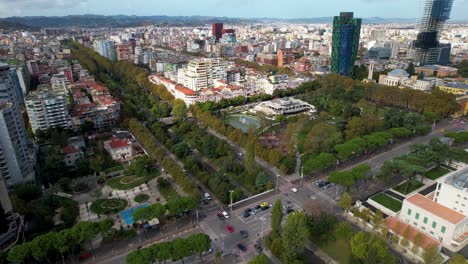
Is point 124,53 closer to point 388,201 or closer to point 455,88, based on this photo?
point 455,88

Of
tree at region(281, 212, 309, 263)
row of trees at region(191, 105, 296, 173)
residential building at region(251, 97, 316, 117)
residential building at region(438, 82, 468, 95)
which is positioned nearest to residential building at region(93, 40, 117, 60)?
row of trees at region(191, 105, 296, 173)

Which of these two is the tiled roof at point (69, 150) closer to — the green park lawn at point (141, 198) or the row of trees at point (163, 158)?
the row of trees at point (163, 158)

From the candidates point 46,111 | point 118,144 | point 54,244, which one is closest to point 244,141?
point 118,144

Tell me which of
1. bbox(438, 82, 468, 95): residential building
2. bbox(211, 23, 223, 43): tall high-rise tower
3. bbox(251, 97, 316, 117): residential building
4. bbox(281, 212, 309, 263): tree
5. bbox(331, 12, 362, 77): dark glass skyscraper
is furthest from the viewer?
bbox(211, 23, 223, 43): tall high-rise tower

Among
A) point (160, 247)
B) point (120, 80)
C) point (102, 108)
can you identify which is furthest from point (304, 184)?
point (120, 80)

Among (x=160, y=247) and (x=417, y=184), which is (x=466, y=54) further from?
(x=160, y=247)

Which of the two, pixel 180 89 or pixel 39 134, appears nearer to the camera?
pixel 39 134

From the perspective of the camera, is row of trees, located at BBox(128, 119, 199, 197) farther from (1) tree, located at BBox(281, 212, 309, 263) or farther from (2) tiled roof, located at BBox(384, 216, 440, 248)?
(2) tiled roof, located at BBox(384, 216, 440, 248)
